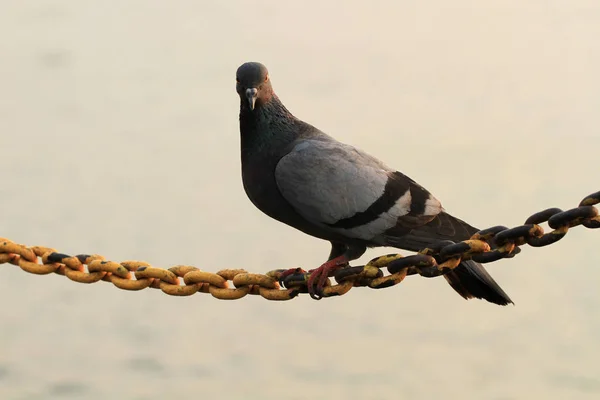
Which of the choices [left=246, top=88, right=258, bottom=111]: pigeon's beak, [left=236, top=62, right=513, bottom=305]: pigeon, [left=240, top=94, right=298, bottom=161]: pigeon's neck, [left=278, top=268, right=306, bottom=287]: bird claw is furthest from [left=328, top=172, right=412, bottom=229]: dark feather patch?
[left=246, top=88, right=258, bottom=111]: pigeon's beak

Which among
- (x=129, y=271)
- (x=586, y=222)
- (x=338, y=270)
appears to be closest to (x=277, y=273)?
(x=338, y=270)

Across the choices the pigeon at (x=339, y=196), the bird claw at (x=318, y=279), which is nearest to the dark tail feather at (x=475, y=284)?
the pigeon at (x=339, y=196)

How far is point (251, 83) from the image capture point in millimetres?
5125

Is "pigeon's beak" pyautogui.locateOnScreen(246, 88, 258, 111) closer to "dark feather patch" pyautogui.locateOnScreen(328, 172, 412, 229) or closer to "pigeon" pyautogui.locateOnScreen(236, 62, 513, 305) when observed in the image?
"pigeon" pyautogui.locateOnScreen(236, 62, 513, 305)

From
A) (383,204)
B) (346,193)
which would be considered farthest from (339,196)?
(383,204)

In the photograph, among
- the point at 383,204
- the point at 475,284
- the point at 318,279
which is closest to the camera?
the point at 318,279

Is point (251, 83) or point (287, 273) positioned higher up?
point (251, 83)

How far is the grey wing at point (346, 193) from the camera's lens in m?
4.91

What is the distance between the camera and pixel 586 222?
369cm

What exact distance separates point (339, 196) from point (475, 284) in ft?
2.75

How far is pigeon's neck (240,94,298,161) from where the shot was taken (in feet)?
17.0

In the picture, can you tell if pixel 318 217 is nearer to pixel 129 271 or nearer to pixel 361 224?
pixel 361 224

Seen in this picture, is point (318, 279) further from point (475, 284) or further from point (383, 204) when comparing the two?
point (475, 284)

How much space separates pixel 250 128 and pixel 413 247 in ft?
3.68
